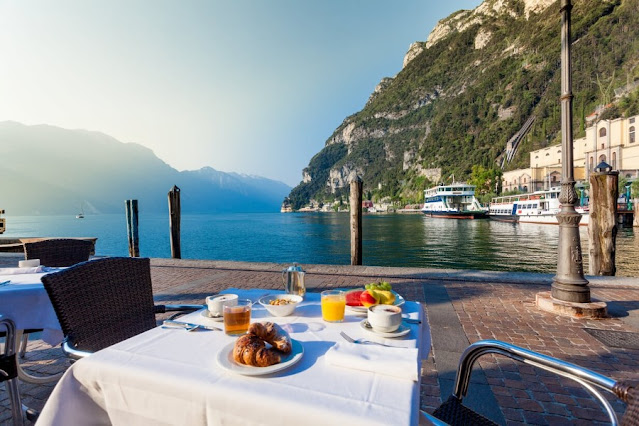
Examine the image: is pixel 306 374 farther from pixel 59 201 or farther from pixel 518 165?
pixel 59 201

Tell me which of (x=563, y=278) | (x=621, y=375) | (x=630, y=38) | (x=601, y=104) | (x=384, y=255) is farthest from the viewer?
(x=630, y=38)

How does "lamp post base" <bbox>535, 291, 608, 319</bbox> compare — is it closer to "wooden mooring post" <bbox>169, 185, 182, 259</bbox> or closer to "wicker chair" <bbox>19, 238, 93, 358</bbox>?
"wicker chair" <bbox>19, 238, 93, 358</bbox>

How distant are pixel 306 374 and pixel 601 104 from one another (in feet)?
275

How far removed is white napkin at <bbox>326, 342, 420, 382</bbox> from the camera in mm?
961

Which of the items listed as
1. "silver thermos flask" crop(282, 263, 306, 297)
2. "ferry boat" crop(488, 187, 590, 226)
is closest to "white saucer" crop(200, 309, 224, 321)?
→ "silver thermos flask" crop(282, 263, 306, 297)

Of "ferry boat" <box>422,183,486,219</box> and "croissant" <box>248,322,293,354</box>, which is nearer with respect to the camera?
"croissant" <box>248,322,293,354</box>

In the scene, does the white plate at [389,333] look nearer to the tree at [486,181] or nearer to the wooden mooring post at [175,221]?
the wooden mooring post at [175,221]

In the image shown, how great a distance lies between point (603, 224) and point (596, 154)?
192 feet

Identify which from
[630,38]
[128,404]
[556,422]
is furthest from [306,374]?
[630,38]

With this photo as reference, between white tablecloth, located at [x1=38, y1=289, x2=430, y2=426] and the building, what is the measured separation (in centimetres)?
5066

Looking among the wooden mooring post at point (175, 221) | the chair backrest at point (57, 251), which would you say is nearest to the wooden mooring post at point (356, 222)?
the wooden mooring post at point (175, 221)

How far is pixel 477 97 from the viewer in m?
94.1

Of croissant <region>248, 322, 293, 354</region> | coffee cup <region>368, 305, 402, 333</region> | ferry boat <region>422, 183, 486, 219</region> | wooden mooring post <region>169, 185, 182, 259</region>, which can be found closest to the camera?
croissant <region>248, 322, 293, 354</region>

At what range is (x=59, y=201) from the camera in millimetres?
145375
